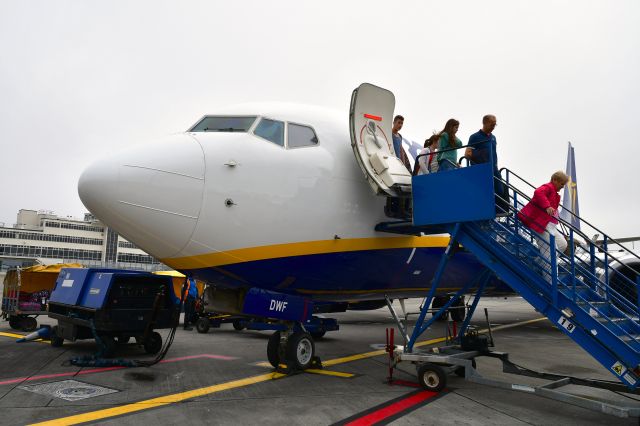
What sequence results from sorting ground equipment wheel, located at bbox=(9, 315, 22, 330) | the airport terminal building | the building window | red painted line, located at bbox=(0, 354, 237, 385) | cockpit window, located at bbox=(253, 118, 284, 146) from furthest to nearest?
the building window
the airport terminal building
ground equipment wheel, located at bbox=(9, 315, 22, 330)
cockpit window, located at bbox=(253, 118, 284, 146)
red painted line, located at bbox=(0, 354, 237, 385)

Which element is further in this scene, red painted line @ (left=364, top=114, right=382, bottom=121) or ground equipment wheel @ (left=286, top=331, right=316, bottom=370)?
red painted line @ (left=364, top=114, right=382, bottom=121)

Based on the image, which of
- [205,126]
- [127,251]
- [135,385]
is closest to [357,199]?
[205,126]

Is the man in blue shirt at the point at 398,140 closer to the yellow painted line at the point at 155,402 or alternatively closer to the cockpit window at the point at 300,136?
the cockpit window at the point at 300,136

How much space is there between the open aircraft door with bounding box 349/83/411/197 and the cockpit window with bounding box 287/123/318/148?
2.16 feet

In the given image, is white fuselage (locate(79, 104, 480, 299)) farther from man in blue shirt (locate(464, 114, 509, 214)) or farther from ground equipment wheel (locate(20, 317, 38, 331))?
ground equipment wheel (locate(20, 317, 38, 331))

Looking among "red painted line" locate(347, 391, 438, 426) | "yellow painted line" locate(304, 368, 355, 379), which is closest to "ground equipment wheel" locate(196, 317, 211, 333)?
"yellow painted line" locate(304, 368, 355, 379)

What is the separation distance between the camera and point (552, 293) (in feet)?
19.9

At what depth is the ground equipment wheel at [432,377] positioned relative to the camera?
22.2 ft

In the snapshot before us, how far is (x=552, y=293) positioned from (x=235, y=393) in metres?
4.39

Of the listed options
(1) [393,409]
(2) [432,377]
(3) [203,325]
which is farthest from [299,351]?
(3) [203,325]

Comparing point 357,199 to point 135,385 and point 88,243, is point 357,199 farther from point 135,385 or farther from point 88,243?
point 88,243

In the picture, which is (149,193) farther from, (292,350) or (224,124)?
(292,350)

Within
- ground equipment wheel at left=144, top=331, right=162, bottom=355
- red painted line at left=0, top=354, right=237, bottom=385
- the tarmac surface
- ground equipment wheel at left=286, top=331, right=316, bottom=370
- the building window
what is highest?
the building window

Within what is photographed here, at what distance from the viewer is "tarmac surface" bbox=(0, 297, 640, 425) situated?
212 inches
